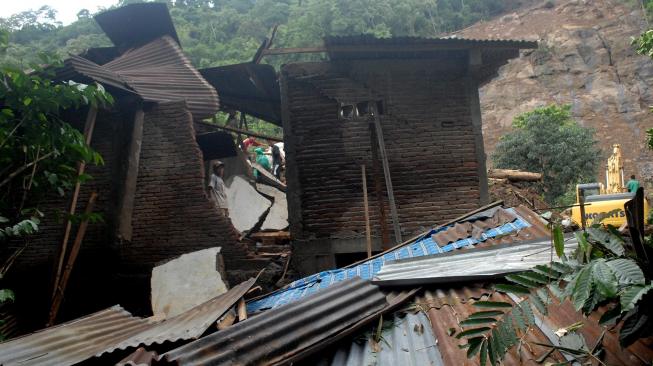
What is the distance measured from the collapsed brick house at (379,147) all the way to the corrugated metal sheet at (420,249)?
2.85 m

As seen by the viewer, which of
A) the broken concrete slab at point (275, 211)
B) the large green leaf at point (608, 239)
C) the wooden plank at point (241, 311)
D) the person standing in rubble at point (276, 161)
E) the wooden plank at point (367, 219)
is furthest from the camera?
the person standing in rubble at point (276, 161)

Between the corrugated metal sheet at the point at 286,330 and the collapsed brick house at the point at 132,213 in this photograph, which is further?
the collapsed brick house at the point at 132,213

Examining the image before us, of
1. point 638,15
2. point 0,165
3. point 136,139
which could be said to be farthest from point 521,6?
point 0,165

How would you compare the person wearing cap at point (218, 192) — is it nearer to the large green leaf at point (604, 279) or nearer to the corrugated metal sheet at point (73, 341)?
the corrugated metal sheet at point (73, 341)

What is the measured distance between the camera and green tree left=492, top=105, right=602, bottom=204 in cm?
2025

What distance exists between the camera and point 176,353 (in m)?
2.24

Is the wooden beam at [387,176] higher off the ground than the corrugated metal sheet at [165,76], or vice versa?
the corrugated metal sheet at [165,76]

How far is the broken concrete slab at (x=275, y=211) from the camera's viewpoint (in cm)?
1088

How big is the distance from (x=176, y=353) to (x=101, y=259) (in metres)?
6.86

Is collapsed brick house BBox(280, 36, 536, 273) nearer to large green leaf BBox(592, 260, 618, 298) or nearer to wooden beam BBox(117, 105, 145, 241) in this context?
wooden beam BBox(117, 105, 145, 241)

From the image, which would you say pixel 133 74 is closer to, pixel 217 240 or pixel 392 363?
pixel 217 240

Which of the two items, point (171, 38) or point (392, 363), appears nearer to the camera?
point (392, 363)

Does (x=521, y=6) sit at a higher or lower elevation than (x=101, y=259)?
higher

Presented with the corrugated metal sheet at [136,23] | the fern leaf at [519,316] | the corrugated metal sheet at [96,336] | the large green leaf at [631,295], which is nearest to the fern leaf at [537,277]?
the fern leaf at [519,316]
